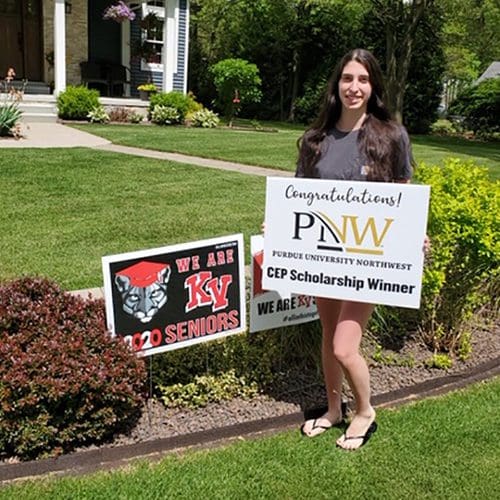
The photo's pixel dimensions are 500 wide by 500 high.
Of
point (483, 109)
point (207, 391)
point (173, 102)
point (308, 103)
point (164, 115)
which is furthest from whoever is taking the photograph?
point (308, 103)

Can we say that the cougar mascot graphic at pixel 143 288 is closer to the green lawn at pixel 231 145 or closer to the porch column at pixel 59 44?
the green lawn at pixel 231 145

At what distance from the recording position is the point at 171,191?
813cm

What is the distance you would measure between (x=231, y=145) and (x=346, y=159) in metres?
9.94

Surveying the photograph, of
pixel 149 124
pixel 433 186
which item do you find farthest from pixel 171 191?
pixel 149 124

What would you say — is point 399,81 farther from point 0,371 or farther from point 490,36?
point 490,36

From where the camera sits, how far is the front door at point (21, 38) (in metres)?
16.5

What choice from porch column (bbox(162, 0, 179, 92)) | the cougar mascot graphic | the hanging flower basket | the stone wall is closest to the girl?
the cougar mascot graphic

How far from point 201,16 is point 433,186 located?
25.5m

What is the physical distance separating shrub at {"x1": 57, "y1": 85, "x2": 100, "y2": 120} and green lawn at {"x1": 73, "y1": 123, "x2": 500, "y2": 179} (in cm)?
79

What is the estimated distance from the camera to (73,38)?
1742 centimetres

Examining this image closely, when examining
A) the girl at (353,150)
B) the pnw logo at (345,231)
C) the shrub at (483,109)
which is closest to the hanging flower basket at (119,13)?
the shrub at (483,109)

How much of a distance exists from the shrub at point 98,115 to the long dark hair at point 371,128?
13.0 meters

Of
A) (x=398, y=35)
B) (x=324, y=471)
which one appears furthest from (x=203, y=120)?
(x=324, y=471)

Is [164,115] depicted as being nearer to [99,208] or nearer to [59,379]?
[99,208]
